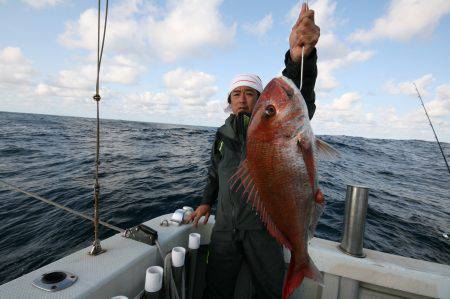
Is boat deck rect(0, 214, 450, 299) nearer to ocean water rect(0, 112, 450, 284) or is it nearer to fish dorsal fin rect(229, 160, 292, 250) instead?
fish dorsal fin rect(229, 160, 292, 250)

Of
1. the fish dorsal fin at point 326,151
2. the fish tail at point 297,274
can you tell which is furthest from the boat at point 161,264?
the fish dorsal fin at point 326,151

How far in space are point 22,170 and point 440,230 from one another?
51.9 feet

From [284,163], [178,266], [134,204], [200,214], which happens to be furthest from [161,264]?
[134,204]

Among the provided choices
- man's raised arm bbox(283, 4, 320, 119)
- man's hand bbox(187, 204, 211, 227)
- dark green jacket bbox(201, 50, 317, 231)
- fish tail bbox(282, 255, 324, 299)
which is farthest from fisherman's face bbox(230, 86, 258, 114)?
fish tail bbox(282, 255, 324, 299)

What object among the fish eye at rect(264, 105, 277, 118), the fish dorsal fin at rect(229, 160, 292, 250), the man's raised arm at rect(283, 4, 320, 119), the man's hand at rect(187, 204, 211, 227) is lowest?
the man's hand at rect(187, 204, 211, 227)

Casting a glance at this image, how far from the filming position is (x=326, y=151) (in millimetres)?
1600

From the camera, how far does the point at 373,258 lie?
98.7 inches

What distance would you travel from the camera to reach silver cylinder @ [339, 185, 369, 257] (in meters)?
2.45

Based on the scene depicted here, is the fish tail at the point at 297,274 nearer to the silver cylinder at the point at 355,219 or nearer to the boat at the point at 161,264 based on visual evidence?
the boat at the point at 161,264

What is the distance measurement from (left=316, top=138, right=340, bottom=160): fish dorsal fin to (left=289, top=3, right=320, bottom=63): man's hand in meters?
0.76

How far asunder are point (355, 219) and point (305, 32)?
5.91ft

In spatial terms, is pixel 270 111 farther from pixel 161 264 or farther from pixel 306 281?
pixel 306 281

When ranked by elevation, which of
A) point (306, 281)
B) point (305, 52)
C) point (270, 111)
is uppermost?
point (305, 52)

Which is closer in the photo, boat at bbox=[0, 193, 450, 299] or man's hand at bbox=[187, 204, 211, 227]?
boat at bbox=[0, 193, 450, 299]
